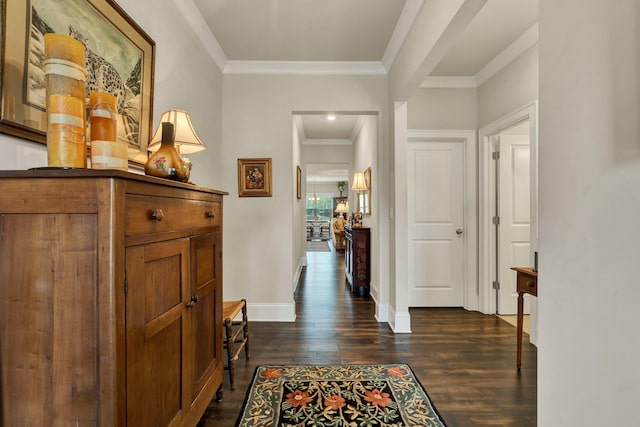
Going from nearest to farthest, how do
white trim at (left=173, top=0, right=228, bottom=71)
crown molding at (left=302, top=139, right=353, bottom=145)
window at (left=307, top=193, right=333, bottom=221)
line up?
white trim at (left=173, top=0, right=228, bottom=71)
crown molding at (left=302, top=139, right=353, bottom=145)
window at (left=307, top=193, right=333, bottom=221)

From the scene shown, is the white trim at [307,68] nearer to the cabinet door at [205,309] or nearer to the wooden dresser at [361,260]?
the wooden dresser at [361,260]

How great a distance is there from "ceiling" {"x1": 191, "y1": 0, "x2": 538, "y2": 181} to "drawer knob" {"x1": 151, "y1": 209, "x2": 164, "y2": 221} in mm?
1997

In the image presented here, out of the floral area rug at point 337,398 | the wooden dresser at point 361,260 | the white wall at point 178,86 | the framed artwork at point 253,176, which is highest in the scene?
the white wall at point 178,86

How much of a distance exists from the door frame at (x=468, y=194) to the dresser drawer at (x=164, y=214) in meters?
2.55

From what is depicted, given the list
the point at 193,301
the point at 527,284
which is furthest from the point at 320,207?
the point at 193,301

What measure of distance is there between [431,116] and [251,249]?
8.52 feet

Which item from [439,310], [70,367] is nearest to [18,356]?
[70,367]

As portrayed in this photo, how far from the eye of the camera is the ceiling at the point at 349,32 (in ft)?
7.46

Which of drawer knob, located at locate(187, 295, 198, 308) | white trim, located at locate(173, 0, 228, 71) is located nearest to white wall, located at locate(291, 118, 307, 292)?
white trim, located at locate(173, 0, 228, 71)

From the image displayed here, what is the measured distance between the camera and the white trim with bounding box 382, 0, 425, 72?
2.21m

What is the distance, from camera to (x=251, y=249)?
317cm


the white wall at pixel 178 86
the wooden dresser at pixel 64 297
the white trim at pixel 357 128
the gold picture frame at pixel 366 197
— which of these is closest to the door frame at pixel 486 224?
the gold picture frame at pixel 366 197

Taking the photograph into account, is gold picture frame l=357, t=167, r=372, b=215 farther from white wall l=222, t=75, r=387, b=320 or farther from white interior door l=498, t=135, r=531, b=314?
white interior door l=498, t=135, r=531, b=314

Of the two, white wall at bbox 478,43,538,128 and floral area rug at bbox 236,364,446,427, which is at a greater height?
white wall at bbox 478,43,538,128
